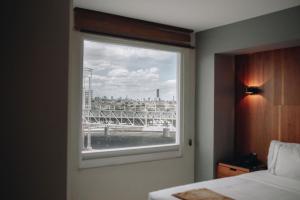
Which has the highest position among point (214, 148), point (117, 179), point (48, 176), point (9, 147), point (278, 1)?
point (278, 1)

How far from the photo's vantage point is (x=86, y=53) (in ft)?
10.6

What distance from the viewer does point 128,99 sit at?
11.7ft

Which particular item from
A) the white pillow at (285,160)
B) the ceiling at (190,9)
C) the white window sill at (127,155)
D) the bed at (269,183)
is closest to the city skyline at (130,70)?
the ceiling at (190,9)

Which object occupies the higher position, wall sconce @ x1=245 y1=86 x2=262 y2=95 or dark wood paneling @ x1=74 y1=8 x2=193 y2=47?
dark wood paneling @ x1=74 y1=8 x2=193 y2=47

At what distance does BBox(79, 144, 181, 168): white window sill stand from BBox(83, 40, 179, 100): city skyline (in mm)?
695

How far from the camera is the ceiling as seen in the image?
9.14ft

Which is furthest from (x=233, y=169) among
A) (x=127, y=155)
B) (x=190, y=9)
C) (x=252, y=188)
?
(x=190, y=9)

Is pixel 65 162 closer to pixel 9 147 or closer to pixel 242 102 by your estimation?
pixel 9 147

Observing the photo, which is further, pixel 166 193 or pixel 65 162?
pixel 166 193

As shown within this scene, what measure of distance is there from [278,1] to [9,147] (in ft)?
9.12

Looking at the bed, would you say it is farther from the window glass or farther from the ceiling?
the ceiling

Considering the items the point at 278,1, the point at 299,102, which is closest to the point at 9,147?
the point at 278,1

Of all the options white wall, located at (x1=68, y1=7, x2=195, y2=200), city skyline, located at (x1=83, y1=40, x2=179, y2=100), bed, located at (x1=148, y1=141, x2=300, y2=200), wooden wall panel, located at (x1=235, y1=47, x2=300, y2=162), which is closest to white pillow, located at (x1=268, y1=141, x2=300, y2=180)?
bed, located at (x1=148, y1=141, x2=300, y2=200)

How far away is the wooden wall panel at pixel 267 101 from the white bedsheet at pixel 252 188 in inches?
25.6
